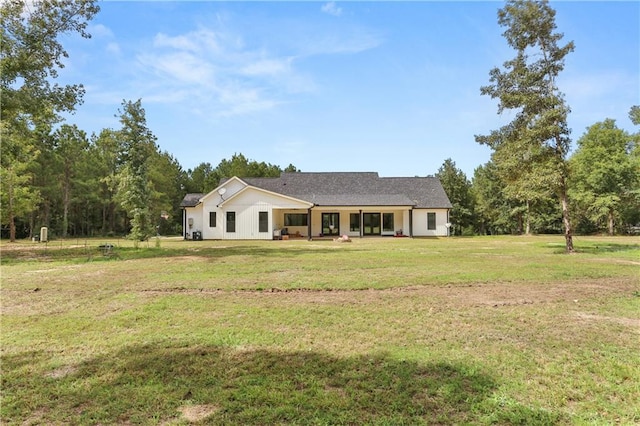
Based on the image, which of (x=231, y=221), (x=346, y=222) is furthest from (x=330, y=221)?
(x=231, y=221)

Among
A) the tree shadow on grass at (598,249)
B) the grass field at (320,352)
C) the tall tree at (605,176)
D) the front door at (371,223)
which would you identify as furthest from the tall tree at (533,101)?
the tall tree at (605,176)

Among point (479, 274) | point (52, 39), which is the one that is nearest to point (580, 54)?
point (479, 274)

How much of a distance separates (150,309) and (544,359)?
18.7 ft

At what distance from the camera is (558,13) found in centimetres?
1670

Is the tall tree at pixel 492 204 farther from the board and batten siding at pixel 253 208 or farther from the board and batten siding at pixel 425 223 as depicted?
the board and batten siding at pixel 253 208

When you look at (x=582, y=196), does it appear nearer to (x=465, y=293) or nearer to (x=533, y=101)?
(x=533, y=101)

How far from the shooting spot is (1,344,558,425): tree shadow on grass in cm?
294

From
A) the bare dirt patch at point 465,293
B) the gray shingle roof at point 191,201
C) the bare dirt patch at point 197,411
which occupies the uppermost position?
the gray shingle roof at point 191,201

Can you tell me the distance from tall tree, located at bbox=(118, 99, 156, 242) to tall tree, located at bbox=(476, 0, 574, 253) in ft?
54.2

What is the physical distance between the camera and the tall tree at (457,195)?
139 ft

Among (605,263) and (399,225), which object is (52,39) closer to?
(605,263)

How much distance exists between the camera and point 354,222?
31.5 metres

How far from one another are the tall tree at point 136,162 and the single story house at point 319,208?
9585 mm

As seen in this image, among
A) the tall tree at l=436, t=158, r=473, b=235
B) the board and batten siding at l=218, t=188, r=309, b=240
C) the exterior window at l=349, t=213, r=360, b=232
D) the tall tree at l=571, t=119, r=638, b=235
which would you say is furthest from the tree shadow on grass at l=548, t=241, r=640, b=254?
the tall tree at l=436, t=158, r=473, b=235
